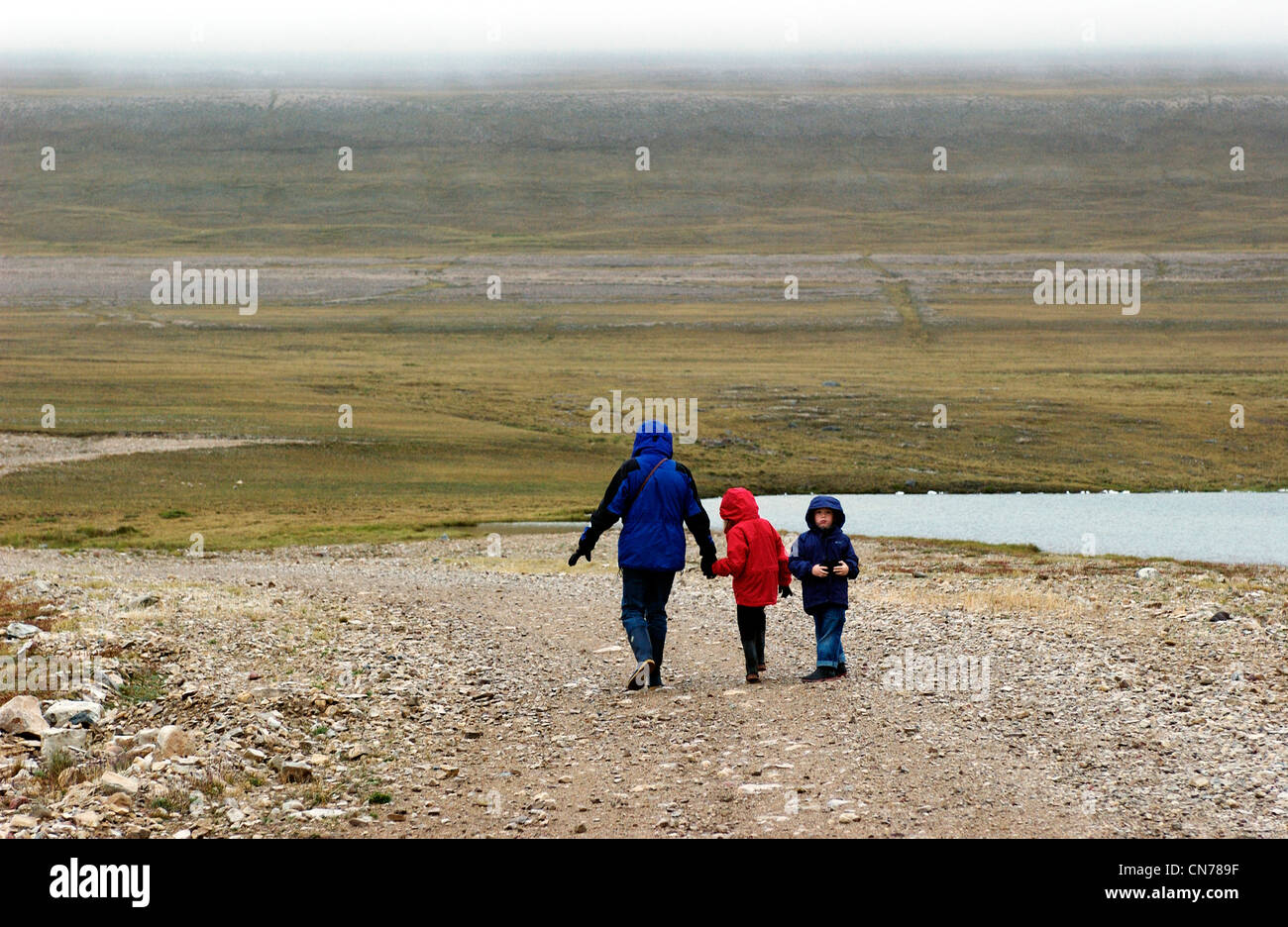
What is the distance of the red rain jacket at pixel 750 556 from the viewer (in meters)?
14.6

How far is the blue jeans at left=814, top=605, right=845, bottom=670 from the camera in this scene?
15.2 meters

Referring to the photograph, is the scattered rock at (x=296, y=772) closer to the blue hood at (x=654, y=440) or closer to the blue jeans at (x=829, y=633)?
the blue hood at (x=654, y=440)

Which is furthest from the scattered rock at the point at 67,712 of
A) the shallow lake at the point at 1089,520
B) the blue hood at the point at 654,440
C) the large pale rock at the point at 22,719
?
the shallow lake at the point at 1089,520

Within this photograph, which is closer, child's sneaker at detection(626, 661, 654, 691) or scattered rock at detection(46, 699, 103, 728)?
scattered rock at detection(46, 699, 103, 728)

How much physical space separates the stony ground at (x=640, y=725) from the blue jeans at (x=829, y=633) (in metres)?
0.37

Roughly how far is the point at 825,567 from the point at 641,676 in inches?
99.3

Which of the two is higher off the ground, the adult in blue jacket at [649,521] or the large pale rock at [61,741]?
the adult in blue jacket at [649,521]

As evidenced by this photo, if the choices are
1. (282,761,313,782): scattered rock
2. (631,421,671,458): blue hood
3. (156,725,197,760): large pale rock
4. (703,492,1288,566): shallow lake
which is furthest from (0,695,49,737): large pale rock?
(703,492,1288,566): shallow lake

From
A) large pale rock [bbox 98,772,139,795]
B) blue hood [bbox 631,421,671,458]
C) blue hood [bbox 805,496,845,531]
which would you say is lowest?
large pale rock [bbox 98,772,139,795]

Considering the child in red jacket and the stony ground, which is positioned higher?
the child in red jacket

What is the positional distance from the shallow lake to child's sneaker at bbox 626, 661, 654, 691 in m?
31.3

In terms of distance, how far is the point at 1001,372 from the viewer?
336 feet

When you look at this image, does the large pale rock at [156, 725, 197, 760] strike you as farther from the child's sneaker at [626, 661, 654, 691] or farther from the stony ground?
the child's sneaker at [626, 661, 654, 691]

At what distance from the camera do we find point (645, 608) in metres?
14.8
